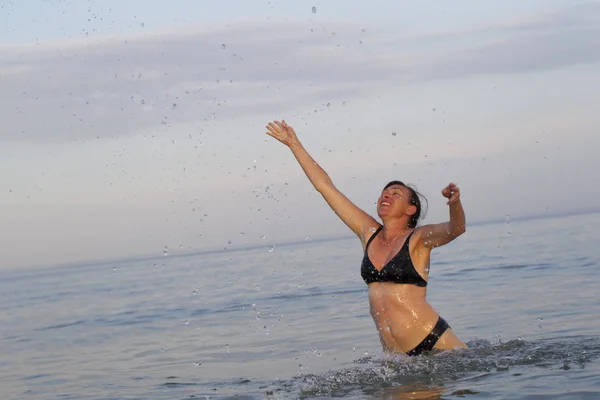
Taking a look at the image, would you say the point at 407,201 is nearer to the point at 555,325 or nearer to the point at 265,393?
the point at 265,393

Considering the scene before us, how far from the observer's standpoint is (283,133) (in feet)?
29.0

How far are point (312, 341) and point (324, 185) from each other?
370 centimetres

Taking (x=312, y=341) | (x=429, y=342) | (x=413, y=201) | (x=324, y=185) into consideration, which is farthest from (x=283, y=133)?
(x=312, y=341)

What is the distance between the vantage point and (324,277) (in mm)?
21953

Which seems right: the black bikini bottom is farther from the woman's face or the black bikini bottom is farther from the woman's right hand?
the woman's right hand

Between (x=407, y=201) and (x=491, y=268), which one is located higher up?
(x=407, y=201)

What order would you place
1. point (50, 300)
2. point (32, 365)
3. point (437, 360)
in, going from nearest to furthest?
point (437, 360) < point (32, 365) < point (50, 300)

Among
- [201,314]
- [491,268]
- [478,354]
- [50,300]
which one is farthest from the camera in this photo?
[50,300]

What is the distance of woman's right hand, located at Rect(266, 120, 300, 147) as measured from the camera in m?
8.80

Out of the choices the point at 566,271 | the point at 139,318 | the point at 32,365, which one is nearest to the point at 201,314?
the point at 139,318

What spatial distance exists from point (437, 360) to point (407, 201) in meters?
1.43

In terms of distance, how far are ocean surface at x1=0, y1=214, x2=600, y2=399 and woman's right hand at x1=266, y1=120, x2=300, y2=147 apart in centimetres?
218

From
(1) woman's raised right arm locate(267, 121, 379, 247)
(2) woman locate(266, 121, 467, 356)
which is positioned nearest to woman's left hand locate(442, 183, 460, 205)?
(2) woman locate(266, 121, 467, 356)

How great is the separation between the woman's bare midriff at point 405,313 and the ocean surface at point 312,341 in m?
0.21
